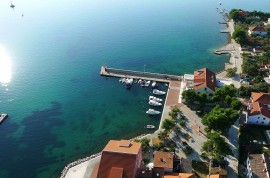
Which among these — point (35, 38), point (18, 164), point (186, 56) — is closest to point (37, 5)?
point (35, 38)

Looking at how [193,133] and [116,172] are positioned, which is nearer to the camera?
[116,172]

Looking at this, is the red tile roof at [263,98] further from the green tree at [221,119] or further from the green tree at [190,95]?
the green tree at [190,95]

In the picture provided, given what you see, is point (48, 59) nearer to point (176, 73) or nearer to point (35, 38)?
point (35, 38)

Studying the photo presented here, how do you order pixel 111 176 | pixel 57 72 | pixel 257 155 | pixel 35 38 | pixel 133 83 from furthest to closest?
pixel 35 38
pixel 57 72
pixel 133 83
pixel 257 155
pixel 111 176

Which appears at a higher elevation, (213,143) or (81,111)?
(81,111)

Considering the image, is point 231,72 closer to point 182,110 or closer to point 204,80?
point 204,80

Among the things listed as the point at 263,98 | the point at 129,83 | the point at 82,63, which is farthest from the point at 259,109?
the point at 82,63

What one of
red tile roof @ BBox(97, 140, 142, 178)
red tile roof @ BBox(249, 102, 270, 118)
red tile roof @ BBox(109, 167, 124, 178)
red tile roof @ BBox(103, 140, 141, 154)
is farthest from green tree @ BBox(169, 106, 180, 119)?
red tile roof @ BBox(109, 167, 124, 178)
